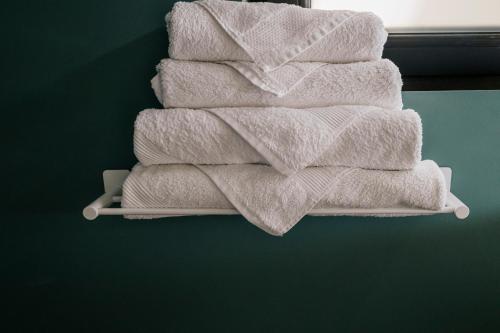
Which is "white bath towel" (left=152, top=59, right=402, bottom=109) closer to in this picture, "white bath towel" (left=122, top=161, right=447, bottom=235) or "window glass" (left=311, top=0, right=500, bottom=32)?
"white bath towel" (left=122, top=161, right=447, bottom=235)

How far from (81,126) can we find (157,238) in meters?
0.26

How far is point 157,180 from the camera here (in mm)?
620

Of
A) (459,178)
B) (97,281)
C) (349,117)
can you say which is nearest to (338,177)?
(349,117)

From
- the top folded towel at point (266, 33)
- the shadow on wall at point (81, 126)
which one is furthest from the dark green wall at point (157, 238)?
the top folded towel at point (266, 33)

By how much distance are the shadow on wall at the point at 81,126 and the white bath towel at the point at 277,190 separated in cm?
19

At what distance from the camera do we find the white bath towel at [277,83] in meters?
0.62

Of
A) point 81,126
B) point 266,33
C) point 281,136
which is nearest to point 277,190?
point 281,136

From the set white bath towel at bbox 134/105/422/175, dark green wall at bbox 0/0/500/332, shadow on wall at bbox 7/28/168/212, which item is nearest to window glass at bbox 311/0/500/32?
dark green wall at bbox 0/0/500/332

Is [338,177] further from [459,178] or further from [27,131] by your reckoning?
[27,131]

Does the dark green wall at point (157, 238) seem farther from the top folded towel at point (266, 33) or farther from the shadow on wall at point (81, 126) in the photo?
the top folded towel at point (266, 33)

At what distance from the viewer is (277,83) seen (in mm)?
609

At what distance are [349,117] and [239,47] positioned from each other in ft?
0.64

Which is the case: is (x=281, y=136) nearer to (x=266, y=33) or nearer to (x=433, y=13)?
(x=266, y=33)

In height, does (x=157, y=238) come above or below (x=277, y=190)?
below
